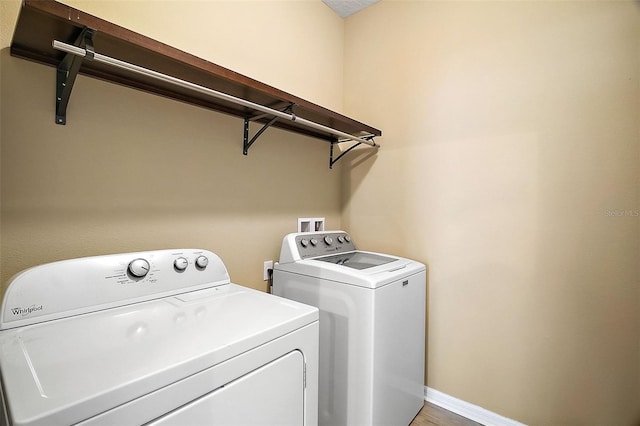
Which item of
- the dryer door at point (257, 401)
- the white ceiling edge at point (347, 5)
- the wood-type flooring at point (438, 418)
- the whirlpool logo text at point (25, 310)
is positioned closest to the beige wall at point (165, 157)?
the white ceiling edge at point (347, 5)

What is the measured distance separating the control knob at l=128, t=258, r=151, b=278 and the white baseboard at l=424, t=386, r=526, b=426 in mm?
1813

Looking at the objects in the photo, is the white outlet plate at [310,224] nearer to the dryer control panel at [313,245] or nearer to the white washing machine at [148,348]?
the dryer control panel at [313,245]

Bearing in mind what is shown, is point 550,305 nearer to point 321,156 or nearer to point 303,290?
point 303,290

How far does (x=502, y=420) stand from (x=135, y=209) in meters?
2.19

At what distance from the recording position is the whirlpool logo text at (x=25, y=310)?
85 centimetres

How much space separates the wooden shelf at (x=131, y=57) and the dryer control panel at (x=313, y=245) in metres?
0.75

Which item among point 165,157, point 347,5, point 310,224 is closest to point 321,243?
point 310,224

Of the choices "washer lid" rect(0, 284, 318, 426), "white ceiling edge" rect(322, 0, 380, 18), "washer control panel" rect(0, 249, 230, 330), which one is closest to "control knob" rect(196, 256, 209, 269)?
"washer control panel" rect(0, 249, 230, 330)

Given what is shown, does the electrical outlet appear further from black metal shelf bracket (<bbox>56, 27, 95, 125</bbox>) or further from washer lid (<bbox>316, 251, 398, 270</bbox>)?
black metal shelf bracket (<bbox>56, 27, 95, 125</bbox>)

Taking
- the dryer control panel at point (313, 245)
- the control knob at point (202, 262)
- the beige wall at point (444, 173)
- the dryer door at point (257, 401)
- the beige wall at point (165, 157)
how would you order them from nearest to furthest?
the dryer door at point (257, 401) → the beige wall at point (165, 157) → the beige wall at point (444, 173) → the control knob at point (202, 262) → the dryer control panel at point (313, 245)

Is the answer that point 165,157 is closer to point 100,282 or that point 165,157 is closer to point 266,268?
point 100,282

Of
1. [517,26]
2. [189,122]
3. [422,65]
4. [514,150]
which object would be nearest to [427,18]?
[422,65]

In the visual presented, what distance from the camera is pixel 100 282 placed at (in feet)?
3.34

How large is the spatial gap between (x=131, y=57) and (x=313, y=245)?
1278 mm
